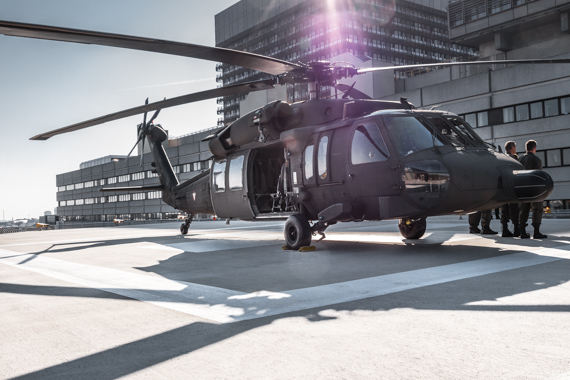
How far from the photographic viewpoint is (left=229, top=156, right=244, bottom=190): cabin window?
500 inches

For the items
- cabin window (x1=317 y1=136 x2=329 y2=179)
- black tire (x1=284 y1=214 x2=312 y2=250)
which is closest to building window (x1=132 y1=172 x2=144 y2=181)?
black tire (x1=284 y1=214 x2=312 y2=250)

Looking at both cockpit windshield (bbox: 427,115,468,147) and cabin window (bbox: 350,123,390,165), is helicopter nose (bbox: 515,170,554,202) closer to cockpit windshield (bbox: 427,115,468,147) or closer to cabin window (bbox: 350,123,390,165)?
cockpit windshield (bbox: 427,115,468,147)

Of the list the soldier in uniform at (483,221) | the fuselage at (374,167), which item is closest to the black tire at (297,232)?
the fuselage at (374,167)

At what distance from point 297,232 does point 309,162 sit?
5.12ft

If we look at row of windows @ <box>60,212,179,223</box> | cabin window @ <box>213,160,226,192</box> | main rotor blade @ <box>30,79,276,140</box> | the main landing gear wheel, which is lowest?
row of windows @ <box>60,212,179,223</box>

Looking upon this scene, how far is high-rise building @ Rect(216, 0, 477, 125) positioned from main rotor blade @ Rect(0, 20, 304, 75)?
3342 inches

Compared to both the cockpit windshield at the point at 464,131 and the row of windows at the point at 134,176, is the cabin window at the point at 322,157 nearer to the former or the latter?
the cockpit windshield at the point at 464,131

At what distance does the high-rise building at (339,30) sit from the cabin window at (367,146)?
84182 millimetres

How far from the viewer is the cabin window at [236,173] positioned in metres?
12.7

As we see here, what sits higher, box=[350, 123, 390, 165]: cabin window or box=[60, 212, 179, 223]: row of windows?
box=[350, 123, 390, 165]: cabin window

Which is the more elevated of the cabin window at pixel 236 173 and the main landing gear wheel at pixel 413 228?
the cabin window at pixel 236 173

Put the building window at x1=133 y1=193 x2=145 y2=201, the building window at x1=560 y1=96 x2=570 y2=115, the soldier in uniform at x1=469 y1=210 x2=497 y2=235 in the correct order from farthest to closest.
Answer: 1. the building window at x1=133 y1=193 x2=145 y2=201
2. the building window at x1=560 y1=96 x2=570 y2=115
3. the soldier in uniform at x1=469 y1=210 x2=497 y2=235

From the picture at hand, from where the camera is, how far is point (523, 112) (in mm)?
35969

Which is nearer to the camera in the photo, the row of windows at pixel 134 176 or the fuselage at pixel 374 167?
the fuselage at pixel 374 167
